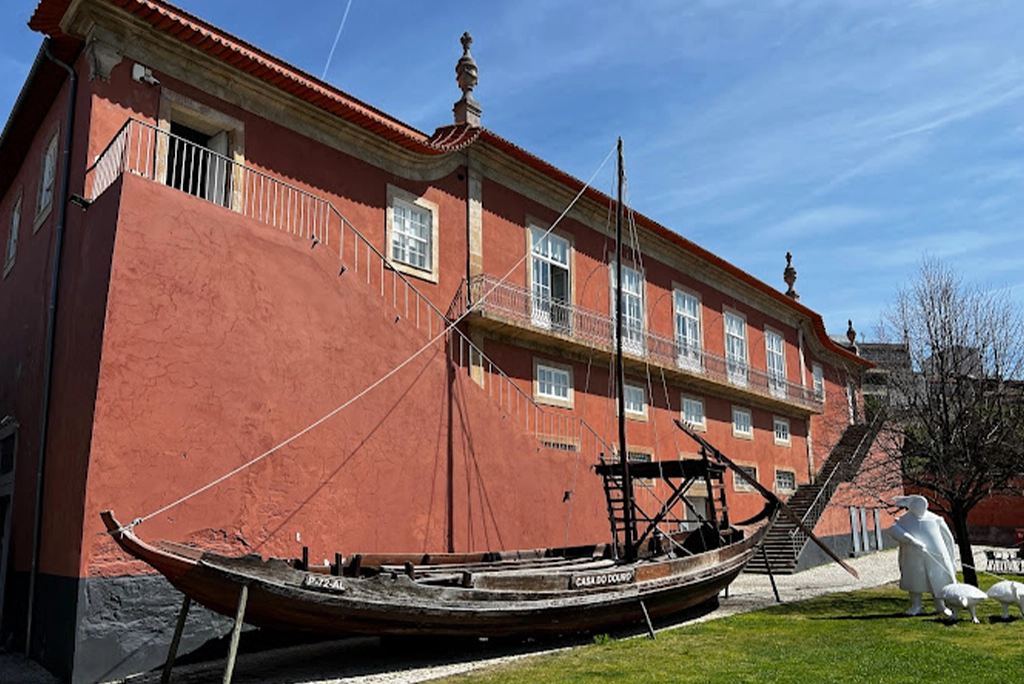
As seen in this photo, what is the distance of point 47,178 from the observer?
38.5 feet

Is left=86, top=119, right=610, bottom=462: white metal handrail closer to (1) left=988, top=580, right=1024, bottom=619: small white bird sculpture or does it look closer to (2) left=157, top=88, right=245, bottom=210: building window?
(2) left=157, top=88, right=245, bottom=210: building window

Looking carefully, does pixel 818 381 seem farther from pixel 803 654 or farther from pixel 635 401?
pixel 803 654

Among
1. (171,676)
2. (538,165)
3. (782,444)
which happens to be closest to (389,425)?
(171,676)

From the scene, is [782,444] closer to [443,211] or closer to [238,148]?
[443,211]

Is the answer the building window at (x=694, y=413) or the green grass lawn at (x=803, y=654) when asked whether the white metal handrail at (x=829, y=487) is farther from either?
the green grass lawn at (x=803, y=654)

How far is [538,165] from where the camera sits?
660 inches

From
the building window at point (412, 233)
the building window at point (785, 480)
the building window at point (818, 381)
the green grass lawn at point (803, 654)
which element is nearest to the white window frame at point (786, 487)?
the building window at point (785, 480)

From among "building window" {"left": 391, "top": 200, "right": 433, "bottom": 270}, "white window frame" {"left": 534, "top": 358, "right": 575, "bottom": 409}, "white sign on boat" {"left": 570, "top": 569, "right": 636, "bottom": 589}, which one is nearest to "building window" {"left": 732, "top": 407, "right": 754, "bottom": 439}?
"white window frame" {"left": 534, "top": 358, "right": 575, "bottom": 409}

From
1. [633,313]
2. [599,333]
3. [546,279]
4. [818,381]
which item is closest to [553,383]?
[599,333]

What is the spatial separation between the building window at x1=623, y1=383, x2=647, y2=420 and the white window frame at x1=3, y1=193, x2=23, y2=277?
12.4 meters

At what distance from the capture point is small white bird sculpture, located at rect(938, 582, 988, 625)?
32.8 feet

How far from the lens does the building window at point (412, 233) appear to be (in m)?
13.8

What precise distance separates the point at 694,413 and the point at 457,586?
46.8 ft

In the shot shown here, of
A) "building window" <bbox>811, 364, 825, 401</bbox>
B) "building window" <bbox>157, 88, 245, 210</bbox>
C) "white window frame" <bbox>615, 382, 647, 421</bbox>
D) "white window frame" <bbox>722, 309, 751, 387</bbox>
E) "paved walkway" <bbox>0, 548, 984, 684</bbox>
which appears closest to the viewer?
"paved walkway" <bbox>0, 548, 984, 684</bbox>
